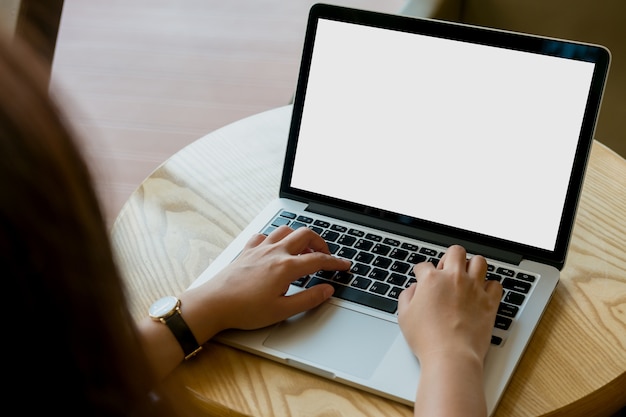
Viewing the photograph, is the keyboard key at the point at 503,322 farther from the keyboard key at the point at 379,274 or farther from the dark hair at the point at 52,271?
the dark hair at the point at 52,271

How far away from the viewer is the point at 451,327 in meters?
0.89

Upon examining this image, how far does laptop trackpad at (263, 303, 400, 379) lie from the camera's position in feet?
3.01

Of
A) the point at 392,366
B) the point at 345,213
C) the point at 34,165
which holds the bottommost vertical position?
the point at 392,366

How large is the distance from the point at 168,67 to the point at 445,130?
2.27 metres

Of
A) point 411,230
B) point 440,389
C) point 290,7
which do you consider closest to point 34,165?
point 440,389

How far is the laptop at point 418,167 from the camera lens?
3.20 feet

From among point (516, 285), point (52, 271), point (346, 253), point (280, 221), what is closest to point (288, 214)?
point (280, 221)

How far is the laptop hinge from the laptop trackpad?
0.18 meters

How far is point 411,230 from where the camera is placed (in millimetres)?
1125

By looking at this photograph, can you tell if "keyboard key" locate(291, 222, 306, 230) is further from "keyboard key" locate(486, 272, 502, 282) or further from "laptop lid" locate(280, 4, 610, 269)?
"keyboard key" locate(486, 272, 502, 282)

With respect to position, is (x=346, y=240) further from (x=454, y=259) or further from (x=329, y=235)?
(x=454, y=259)

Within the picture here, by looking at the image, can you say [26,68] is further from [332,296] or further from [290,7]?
[290,7]

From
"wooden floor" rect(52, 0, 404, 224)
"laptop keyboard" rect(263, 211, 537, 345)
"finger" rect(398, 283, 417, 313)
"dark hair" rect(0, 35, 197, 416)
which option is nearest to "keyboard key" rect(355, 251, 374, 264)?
"laptop keyboard" rect(263, 211, 537, 345)

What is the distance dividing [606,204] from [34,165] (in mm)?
1015
